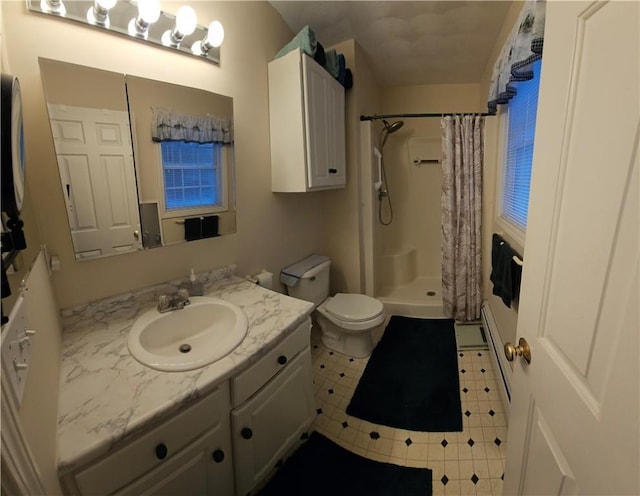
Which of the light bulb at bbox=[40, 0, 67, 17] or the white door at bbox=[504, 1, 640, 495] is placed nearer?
the white door at bbox=[504, 1, 640, 495]

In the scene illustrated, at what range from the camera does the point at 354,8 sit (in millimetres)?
1878

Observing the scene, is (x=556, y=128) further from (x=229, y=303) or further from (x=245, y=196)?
(x=245, y=196)

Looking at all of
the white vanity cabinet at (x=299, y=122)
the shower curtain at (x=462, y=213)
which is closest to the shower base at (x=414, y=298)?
the shower curtain at (x=462, y=213)

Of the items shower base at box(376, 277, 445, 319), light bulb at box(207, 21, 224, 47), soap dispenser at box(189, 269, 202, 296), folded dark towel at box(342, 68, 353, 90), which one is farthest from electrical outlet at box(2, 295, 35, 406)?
shower base at box(376, 277, 445, 319)

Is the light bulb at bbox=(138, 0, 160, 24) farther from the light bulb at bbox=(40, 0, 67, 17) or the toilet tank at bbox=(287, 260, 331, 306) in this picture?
the toilet tank at bbox=(287, 260, 331, 306)

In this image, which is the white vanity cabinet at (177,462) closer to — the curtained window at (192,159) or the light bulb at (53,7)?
the curtained window at (192,159)

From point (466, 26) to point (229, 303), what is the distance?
7.93 feet

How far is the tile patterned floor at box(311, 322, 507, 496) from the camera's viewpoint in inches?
54.7

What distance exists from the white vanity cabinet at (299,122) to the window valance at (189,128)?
352 mm

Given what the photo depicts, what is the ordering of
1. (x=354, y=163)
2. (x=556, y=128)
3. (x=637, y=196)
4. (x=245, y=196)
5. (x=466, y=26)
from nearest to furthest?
(x=637, y=196), (x=556, y=128), (x=245, y=196), (x=466, y=26), (x=354, y=163)

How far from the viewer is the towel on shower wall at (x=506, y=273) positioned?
168 cm

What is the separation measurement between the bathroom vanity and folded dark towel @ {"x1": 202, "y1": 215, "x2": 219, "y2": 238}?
34 cm

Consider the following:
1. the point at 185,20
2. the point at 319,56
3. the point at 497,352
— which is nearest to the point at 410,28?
the point at 319,56

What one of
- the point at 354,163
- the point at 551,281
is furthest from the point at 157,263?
the point at 354,163
